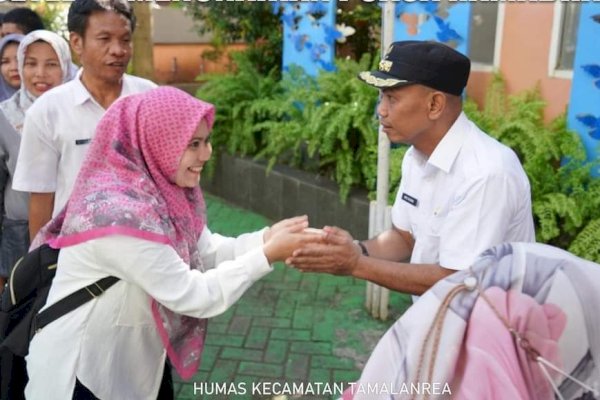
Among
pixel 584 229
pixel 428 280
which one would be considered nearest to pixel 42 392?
pixel 428 280

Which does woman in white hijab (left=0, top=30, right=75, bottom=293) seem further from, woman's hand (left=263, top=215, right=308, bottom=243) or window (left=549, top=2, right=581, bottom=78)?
window (left=549, top=2, right=581, bottom=78)

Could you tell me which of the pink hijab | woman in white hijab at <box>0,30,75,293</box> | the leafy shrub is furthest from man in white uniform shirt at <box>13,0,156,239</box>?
the leafy shrub

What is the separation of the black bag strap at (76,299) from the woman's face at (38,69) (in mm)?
1888

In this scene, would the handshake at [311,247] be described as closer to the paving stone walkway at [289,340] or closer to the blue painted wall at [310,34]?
the paving stone walkway at [289,340]

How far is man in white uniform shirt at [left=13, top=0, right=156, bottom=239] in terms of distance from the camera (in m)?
2.91

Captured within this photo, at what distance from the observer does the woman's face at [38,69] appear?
3.53 m

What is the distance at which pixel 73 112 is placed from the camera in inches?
116

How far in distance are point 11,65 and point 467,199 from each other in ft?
10.5

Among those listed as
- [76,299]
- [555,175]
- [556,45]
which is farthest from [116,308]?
[556,45]

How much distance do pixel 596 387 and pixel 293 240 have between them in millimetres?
1205

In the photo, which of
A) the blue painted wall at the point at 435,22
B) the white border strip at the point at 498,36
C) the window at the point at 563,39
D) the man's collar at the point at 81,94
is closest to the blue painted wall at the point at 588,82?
the window at the point at 563,39

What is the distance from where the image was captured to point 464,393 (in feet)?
4.52

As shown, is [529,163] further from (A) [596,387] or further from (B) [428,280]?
(A) [596,387]

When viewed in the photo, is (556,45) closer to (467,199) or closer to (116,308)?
(467,199)
